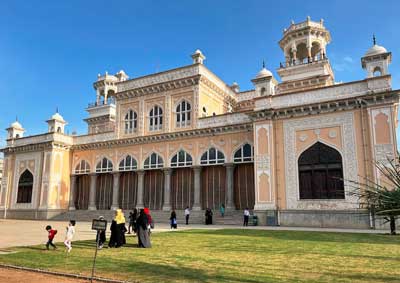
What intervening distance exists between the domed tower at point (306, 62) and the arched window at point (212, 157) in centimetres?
791

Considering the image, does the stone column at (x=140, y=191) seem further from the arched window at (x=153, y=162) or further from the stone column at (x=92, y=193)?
the stone column at (x=92, y=193)

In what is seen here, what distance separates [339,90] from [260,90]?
5300 millimetres

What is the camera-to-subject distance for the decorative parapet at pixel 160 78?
28703 mm

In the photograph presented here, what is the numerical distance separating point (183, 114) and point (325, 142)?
40.4 feet

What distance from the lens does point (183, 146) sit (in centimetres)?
2772

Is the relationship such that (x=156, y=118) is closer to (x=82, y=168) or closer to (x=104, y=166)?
(x=104, y=166)

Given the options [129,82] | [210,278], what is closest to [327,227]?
[210,278]

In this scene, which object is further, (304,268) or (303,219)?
(303,219)

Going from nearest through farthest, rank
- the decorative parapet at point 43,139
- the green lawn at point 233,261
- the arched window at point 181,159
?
the green lawn at point 233,261 → the arched window at point 181,159 → the decorative parapet at point 43,139

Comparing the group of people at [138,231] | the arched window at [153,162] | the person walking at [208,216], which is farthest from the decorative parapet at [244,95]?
the group of people at [138,231]

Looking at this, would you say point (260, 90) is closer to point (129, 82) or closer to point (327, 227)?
point (327, 227)

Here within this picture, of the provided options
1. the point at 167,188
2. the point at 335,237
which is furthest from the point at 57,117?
the point at 335,237

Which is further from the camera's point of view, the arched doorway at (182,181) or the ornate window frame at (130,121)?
the ornate window frame at (130,121)

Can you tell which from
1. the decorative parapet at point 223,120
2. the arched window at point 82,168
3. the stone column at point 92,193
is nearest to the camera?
the decorative parapet at point 223,120
